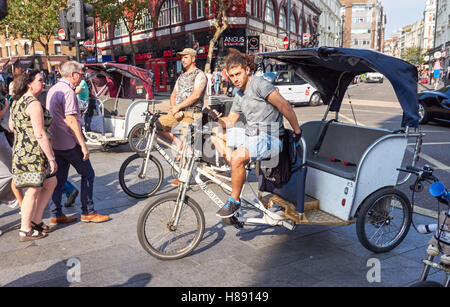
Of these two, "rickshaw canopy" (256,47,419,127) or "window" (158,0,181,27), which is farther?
"window" (158,0,181,27)

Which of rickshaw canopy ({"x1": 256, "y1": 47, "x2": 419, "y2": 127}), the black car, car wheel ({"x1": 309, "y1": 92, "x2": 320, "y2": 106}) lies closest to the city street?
rickshaw canopy ({"x1": 256, "y1": 47, "x2": 419, "y2": 127})

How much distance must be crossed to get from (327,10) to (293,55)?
73.0 meters

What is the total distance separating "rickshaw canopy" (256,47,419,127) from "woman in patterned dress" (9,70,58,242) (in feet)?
8.58

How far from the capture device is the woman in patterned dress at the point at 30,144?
4.11 m

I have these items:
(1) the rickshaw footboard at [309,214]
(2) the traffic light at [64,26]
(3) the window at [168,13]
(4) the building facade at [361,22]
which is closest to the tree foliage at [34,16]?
(3) the window at [168,13]

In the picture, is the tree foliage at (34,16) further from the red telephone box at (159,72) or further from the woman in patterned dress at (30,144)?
the woman in patterned dress at (30,144)

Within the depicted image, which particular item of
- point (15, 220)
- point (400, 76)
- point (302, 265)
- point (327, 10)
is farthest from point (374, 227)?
point (327, 10)

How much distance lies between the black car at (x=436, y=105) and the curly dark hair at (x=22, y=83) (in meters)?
11.8

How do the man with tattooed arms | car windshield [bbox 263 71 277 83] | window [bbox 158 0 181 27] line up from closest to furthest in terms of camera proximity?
car windshield [bbox 263 71 277 83] < the man with tattooed arms < window [bbox 158 0 181 27]

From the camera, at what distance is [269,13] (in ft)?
124

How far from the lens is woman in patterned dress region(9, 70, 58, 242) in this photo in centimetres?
411

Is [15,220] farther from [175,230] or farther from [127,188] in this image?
[175,230]

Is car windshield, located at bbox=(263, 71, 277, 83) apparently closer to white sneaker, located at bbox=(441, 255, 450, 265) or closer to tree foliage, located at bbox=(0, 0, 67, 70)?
white sneaker, located at bbox=(441, 255, 450, 265)

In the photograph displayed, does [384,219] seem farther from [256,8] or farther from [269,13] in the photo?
[269,13]
